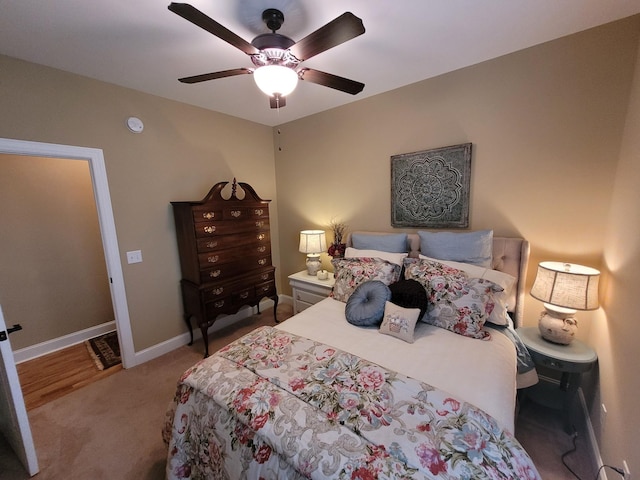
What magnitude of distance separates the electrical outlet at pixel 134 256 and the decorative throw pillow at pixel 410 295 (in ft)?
7.66

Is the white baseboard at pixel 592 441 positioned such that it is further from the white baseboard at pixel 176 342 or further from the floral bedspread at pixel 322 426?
the white baseboard at pixel 176 342

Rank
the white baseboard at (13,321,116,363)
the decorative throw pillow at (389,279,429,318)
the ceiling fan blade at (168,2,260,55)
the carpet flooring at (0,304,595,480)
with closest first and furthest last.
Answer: the ceiling fan blade at (168,2,260,55), the carpet flooring at (0,304,595,480), the decorative throw pillow at (389,279,429,318), the white baseboard at (13,321,116,363)

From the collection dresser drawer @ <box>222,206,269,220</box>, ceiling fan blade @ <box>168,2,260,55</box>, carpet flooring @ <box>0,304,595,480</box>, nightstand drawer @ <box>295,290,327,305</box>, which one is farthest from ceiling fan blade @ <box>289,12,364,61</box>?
carpet flooring @ <box>0,304,595,480</box>

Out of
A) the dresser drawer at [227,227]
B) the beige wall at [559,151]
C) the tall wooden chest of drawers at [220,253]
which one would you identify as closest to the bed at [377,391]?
the beige wall at [559,151]

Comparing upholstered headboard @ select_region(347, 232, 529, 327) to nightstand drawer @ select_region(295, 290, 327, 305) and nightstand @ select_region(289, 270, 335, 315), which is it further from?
nightstand drawer @ select_region(295, 290, 327, 305)

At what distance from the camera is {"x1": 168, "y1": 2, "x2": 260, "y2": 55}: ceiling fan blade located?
39.0 inches

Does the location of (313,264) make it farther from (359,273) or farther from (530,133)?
(530,133)

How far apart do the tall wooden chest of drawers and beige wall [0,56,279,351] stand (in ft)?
0.64

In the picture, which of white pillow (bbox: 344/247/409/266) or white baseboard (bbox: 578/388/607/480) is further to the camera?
white pillow (bbox: 344/247/409/266)

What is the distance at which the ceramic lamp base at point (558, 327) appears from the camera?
65.1 inches

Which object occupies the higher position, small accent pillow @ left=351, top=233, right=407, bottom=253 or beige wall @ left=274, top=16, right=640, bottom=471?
beige wall @ left=274, top=16, right=640, bottom=471

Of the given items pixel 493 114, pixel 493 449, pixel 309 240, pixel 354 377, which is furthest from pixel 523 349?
pixel 309 240

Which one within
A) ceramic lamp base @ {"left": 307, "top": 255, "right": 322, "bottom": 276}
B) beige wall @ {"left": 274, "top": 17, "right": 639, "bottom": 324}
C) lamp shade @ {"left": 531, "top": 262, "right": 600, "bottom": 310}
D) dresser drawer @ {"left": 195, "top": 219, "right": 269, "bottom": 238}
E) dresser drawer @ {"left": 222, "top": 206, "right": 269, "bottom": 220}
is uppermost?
beige wall @ {"left": 274, "top": 17, "right": 639, "bottom": 324}

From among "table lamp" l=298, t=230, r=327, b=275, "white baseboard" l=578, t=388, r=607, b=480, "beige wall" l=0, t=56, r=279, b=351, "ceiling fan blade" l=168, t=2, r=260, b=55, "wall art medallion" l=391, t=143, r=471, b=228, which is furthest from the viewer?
"table lamp" l=298, t=230, r=327, b=275
